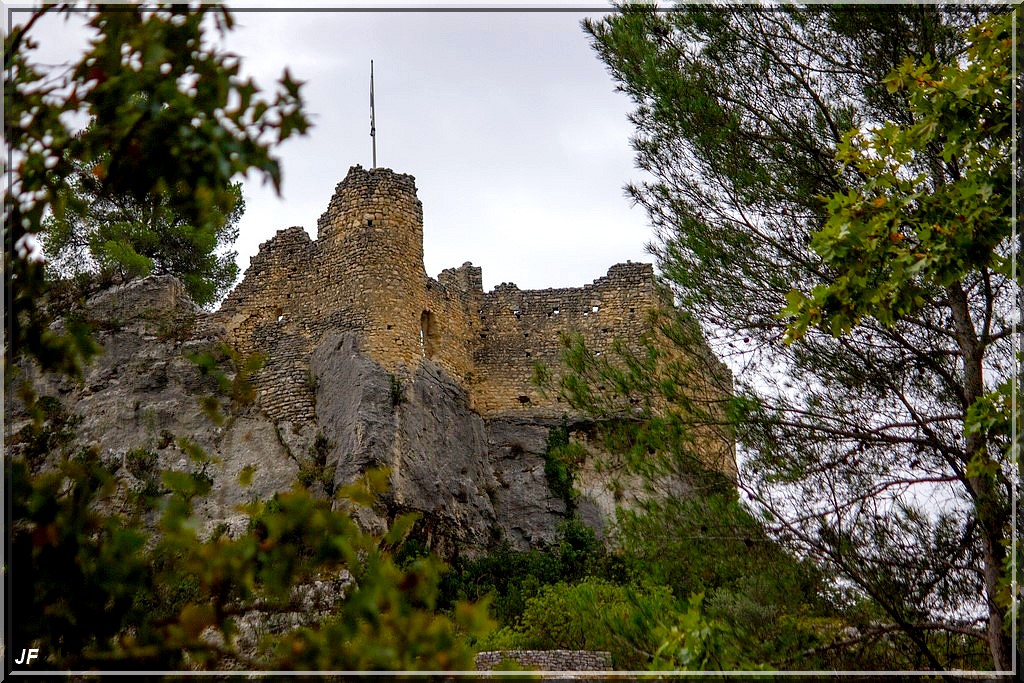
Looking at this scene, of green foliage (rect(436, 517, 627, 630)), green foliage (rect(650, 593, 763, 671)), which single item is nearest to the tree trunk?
green foliage (rect(650, 593, 763, 671))

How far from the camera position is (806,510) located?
313 inches

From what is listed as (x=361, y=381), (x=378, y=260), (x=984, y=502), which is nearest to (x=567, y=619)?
(x=361, y=381)

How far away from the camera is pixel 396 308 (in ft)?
56.1

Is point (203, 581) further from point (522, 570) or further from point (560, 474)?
point (560, 474)

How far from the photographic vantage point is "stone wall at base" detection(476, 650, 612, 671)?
456 inches

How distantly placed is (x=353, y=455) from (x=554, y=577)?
3.39 meters

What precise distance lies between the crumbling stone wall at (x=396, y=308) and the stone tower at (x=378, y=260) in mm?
16

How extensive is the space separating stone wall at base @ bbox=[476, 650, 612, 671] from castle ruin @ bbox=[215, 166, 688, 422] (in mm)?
5585

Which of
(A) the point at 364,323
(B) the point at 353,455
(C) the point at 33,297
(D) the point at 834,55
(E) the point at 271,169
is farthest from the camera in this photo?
(A) the point at 364,323

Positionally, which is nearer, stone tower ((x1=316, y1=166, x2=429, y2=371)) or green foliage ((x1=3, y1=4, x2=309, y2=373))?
green foliage ((x1=3, y1=4, x2=309, y2=373))

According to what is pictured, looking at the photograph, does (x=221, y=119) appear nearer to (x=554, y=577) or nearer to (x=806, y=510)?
(x=806, y=510)

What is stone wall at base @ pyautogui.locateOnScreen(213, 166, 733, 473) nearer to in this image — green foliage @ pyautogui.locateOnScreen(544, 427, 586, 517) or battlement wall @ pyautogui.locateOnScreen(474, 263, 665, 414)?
battlement wall @ pyautogui.locateOnScreen(474, 263, 665, 414)

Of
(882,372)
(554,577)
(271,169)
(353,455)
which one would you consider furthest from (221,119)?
(554,577)

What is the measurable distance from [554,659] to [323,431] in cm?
586
